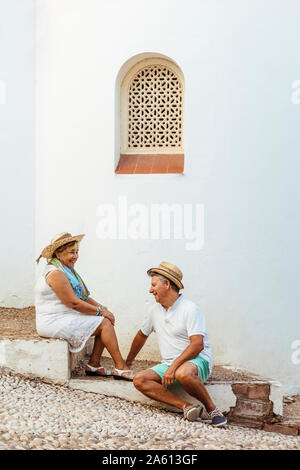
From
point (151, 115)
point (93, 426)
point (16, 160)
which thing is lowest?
point (93, 426)

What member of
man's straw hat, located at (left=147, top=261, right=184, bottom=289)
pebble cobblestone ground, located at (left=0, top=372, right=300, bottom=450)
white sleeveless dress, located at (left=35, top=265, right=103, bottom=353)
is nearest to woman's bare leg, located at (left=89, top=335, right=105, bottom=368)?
white sleeveless dress, located at (left=35, top=265, right=103, bottom=353)

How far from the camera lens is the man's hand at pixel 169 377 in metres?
4.86

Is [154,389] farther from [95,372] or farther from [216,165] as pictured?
[216,165]

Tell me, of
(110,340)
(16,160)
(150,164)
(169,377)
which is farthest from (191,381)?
(16,160)

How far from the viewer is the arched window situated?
6828 millimetres

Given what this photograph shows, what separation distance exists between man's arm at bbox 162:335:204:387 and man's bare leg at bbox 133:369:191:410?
0.14m

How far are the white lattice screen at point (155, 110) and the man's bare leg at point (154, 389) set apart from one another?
2.84 meters

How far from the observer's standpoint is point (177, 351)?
5043mm

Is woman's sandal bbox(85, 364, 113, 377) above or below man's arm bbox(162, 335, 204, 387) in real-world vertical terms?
below

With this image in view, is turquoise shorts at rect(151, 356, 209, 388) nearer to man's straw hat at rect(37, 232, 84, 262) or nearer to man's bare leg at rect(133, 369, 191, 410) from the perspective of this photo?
man's bare leg at rect(133, 369, 191, 410)

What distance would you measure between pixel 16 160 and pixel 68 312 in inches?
117

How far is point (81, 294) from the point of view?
540cm

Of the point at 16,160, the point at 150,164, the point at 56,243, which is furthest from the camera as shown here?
the point at 16,160
